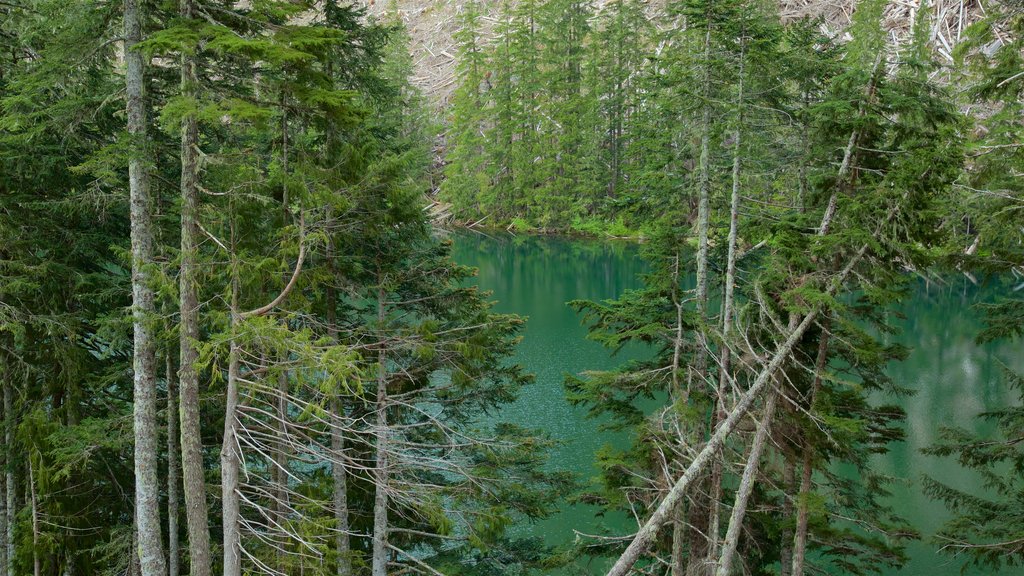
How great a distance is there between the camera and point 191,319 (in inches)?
289

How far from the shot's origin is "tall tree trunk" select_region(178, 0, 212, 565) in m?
7.02

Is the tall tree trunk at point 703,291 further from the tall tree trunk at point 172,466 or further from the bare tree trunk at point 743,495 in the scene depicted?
the tall tree trunk at point 172,466

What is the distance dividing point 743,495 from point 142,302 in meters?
6.79

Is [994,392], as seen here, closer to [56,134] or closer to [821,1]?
[56,134]

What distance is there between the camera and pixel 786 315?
10.2 m

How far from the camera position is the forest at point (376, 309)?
7328mm

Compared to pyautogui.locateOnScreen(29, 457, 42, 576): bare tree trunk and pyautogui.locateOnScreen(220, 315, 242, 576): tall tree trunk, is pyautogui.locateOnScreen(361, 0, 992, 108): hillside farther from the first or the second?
pyautogui.locateOnScreen(220, 315, 242, 576): tall tree trunk

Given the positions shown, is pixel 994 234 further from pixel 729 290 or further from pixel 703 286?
pixel 703 286

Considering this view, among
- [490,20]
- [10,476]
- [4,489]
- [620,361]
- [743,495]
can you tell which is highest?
[490,20]

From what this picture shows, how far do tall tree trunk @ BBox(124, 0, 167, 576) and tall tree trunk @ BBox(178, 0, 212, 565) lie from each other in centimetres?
42

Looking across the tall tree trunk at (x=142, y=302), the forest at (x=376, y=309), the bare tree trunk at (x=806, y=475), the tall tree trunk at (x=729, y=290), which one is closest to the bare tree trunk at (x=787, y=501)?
the forest at (x=376, y=309)

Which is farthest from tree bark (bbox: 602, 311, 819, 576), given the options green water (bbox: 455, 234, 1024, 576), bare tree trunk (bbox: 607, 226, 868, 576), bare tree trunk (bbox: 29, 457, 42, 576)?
bare tree trunk (bbox: 29, 457, 42, 576)

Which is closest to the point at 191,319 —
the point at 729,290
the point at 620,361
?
the point at 729,290

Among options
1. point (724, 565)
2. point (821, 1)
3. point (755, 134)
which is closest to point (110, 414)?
point (724, 565)
